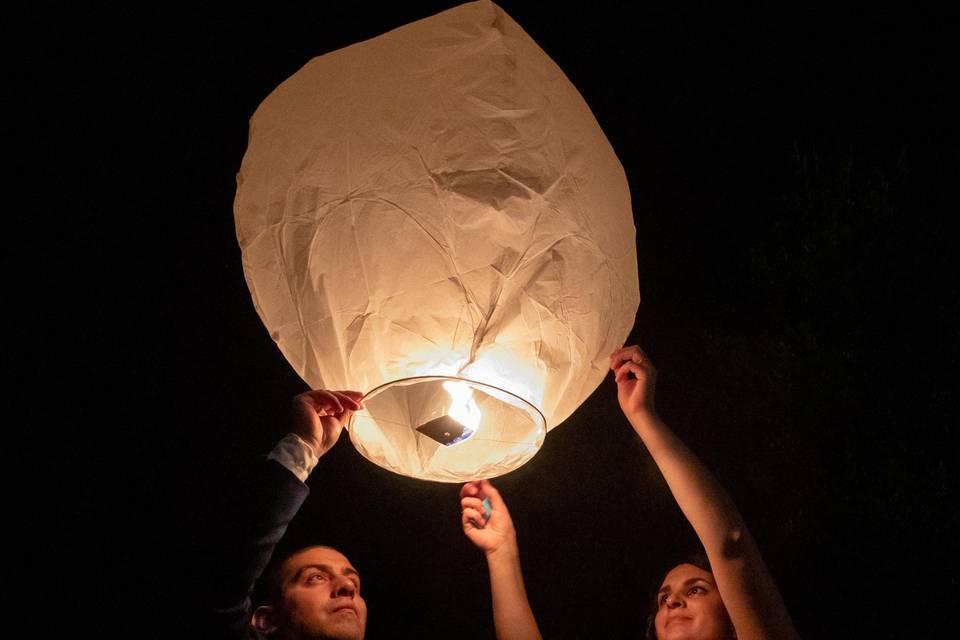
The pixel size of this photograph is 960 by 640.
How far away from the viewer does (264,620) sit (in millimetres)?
2414

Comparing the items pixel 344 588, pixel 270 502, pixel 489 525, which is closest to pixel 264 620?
pixel 344 588

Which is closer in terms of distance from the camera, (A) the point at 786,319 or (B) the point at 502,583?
(B) the point at 502,583

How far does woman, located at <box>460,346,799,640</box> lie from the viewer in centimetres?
186

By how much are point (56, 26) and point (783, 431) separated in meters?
3.35

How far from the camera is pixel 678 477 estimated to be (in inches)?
77.8

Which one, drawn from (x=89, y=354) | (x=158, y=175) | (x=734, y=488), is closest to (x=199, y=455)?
(x=89, y=354)

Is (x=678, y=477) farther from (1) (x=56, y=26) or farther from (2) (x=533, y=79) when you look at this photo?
(1) (x=56, y=26)

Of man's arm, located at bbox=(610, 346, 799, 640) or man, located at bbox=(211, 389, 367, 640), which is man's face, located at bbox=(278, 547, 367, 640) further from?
man's arm, located at bbox=(610, 346, 799, 640)

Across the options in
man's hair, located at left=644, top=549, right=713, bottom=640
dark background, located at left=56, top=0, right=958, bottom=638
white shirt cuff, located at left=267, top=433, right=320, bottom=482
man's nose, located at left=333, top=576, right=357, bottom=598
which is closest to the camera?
white shirt cuff, located at left=267, top=433, right=320, bottom=482

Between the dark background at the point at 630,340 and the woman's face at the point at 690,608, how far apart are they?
0.36m

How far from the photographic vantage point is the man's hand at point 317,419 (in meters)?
1.66

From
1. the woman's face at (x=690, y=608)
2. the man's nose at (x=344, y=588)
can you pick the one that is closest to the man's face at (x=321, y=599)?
the man's nose at (x=344, y=588)

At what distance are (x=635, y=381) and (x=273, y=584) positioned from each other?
1.37m

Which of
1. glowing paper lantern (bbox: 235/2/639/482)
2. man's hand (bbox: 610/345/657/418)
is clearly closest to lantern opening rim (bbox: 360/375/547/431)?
glowing paper lantern (bbox: 235/2/639/482)
